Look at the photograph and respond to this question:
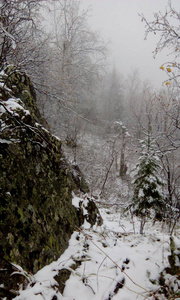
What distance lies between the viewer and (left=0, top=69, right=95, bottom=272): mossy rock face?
1.68 meters

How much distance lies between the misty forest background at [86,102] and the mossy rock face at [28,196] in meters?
1.12

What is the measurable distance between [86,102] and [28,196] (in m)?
24.9

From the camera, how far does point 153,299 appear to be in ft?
5.35

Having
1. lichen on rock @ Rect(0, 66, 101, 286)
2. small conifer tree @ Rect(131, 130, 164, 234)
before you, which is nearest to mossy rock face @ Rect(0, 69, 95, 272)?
lichen on rock @ Rect(0, 66, 101, 286)

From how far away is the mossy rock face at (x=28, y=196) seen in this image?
1.68 meters

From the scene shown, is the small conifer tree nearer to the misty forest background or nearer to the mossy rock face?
the misty forest background

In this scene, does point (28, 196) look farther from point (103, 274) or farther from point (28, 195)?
point (103, 274)

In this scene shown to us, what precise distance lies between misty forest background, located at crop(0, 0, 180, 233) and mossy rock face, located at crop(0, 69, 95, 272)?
1.12 m

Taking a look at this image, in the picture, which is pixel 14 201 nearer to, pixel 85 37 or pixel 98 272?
pixel 98 272

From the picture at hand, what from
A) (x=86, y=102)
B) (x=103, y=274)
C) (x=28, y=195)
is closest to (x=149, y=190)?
(x=103, y=274)

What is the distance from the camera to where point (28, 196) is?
2043mm

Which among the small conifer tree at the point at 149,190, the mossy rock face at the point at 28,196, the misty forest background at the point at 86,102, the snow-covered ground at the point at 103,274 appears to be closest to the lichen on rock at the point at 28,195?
the mossy rock face at the point at 28,196

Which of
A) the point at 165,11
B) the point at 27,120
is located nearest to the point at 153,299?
the point at 27,120

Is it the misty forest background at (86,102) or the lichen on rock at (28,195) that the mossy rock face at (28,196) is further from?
the misty forest background at (86,102)
